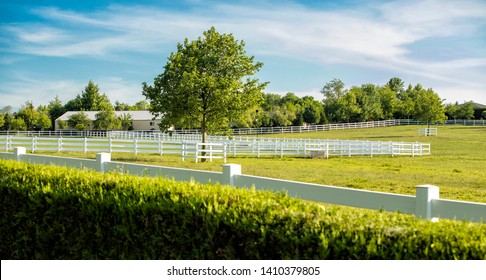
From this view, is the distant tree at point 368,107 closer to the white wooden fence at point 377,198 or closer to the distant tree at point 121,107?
the distant tree at point 121,107

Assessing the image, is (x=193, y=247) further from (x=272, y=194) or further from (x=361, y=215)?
(x=361, y=215)

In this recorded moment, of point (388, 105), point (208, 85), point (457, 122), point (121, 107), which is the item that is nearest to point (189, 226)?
point (208, 85)

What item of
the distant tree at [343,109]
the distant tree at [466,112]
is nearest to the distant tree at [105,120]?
the distant tree at [343,109]

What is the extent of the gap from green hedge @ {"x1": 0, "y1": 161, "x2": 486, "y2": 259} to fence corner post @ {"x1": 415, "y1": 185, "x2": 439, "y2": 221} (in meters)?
0.51

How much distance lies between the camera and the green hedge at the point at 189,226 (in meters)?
4.08

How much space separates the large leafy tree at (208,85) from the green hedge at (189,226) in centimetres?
2284

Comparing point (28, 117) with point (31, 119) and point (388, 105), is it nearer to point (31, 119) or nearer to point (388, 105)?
point (31, 119)

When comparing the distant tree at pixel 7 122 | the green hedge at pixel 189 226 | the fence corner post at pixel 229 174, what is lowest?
the green hedge at pixel 189 226

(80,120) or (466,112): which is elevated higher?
(466,112)

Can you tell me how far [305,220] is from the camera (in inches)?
175

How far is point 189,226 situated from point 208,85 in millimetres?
25356

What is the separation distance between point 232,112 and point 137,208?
25487 millimetres

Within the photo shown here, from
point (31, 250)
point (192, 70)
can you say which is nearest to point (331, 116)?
point (192, 70)

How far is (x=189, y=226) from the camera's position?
16.9 feet
